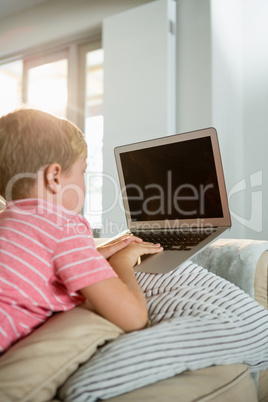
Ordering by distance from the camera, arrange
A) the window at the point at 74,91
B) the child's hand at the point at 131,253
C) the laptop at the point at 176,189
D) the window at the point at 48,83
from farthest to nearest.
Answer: the window at the point at 48,83
the window at the point at 74,91
the laptop at the point at 176,189
the child's hand at the point at 131,253

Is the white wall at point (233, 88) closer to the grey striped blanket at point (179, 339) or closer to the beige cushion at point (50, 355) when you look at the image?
the grey striped blanket at point (179, 339)

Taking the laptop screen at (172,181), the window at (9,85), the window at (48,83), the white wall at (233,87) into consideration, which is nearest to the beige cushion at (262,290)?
the laptop screen at (172,181)

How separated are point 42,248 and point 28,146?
19 cm

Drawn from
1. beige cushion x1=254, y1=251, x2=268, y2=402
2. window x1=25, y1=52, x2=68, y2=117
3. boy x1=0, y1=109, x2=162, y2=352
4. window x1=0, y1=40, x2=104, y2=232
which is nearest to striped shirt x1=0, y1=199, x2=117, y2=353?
boy x1=0, y1=109, x2=162, y2=352

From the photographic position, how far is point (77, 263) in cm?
60

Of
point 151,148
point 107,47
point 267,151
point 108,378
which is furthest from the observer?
point 107,47

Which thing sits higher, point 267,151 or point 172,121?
point 172,121

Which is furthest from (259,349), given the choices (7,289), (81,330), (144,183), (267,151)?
(267,151)

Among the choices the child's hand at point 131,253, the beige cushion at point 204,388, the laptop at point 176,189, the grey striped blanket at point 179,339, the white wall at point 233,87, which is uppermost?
the white wall at point 233,87

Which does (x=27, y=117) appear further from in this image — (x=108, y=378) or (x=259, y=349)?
(x=259, y=349)

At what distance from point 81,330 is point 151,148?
774 millimetres

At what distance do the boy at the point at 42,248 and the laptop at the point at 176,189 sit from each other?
337 millimetres

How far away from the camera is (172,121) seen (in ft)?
9.02

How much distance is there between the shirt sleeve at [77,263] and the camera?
59 centimetres
